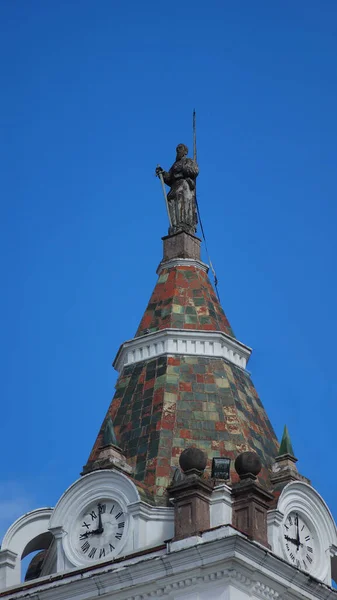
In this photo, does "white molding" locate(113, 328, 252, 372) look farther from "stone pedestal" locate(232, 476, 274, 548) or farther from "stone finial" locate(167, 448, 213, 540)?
"stone pedestal" locate(232, 476, 274, 548)

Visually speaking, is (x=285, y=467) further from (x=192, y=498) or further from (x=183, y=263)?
(x=183, y=263)

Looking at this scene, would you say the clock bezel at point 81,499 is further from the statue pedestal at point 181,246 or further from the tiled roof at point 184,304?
the statue pedestal at point 181,246

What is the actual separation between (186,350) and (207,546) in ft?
29.0

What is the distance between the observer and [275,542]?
145 feet

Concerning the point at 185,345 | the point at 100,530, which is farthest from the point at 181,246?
the point at 100,530

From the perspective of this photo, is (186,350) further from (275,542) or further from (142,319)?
(275,542)

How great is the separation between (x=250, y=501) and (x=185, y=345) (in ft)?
24.7

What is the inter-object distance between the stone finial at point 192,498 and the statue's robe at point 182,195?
1127 cm

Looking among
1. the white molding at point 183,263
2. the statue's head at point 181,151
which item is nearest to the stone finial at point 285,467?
the white molding at point 183,263

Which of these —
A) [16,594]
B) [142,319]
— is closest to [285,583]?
[16,594]

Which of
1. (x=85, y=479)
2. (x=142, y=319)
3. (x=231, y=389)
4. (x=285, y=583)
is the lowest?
(x=285, y=583)

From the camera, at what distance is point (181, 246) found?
174 feet

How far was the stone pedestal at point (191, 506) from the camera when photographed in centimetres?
4297

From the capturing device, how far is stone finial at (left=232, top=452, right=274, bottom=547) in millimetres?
43156
